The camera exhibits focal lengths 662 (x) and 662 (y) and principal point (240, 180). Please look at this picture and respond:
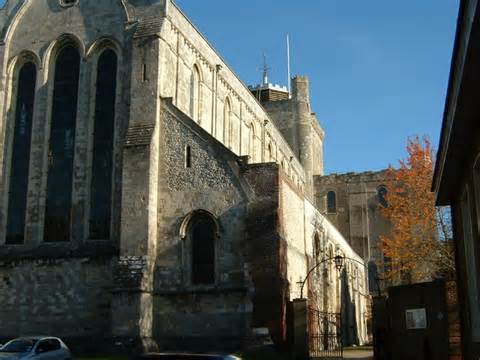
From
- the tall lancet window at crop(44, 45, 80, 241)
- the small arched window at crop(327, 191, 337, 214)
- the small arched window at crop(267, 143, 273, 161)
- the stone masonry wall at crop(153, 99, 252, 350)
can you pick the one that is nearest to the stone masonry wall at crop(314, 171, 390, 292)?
the small arched window at crop(327, 191, 337, 214)

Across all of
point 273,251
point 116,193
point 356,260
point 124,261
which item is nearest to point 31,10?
point 116,193

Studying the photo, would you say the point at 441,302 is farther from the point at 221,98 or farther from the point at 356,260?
the point at 356,260

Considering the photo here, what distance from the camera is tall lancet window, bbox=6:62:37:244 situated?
85.8 ft

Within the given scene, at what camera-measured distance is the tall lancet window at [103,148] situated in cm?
2523

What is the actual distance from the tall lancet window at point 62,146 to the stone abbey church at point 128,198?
47 millimetres

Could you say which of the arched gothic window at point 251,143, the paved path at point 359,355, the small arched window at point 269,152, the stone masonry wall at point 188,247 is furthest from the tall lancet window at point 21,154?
the small arched window at point 269,152

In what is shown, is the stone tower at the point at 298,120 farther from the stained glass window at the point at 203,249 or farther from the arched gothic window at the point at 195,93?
the stained glass window at the point at 203,249

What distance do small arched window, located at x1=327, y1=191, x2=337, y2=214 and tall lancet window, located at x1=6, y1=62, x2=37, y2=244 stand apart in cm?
3604

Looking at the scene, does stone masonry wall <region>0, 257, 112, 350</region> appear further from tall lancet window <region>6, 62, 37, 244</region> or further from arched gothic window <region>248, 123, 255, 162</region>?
arched gothic window <region>248, 123, 255, 162</region>

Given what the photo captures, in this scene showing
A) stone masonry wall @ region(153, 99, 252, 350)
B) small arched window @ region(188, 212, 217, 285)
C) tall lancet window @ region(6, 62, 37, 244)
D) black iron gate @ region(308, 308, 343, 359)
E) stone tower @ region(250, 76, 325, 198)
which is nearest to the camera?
stone masonry wall @ region(153, 99, 252, 350)

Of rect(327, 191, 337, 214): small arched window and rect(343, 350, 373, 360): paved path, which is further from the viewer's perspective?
rect(327, 191, 337, 214): small arched window

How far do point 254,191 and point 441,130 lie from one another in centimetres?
1518

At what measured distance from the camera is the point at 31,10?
28438 mm

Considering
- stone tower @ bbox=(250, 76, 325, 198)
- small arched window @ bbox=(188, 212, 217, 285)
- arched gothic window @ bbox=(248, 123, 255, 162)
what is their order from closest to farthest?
small arched window @ bbox=(188, 212, 217, 285), arched gothic window @ bbox=(248, 123, 255, 162), stone tower @ bbox=(250, 76, 325, 198)
